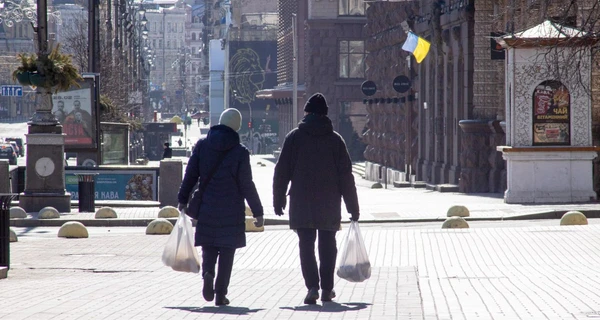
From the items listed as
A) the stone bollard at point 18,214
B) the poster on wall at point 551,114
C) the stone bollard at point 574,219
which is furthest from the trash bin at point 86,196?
the stone bollard at point 574,219

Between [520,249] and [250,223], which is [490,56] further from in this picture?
[520,249]

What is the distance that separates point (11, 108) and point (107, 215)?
5174 inches

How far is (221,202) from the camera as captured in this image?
1034cm

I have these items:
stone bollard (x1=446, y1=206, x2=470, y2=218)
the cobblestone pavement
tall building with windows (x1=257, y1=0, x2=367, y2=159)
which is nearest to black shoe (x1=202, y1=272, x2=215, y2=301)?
the cobblestone pavement

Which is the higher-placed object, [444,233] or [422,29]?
[422,29]

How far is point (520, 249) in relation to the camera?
15.7 metres

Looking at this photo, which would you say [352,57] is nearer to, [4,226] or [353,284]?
[4,226]

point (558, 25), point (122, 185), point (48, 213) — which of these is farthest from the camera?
point (122, 185)

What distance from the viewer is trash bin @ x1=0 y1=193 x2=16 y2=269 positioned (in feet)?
42.8

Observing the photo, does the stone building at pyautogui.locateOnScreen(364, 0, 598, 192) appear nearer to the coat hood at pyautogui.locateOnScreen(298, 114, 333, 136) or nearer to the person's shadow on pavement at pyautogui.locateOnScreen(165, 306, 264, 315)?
the coat hood at pyautogui.locateOnScreen(298, 114, 333, 136)

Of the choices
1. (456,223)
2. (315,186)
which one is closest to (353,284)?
(315,186)

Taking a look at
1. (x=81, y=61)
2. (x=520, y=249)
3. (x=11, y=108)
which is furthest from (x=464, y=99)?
(x=11, y=108)

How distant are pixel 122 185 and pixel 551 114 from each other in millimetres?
10576

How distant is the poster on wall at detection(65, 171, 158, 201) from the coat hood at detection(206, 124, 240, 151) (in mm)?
18945
